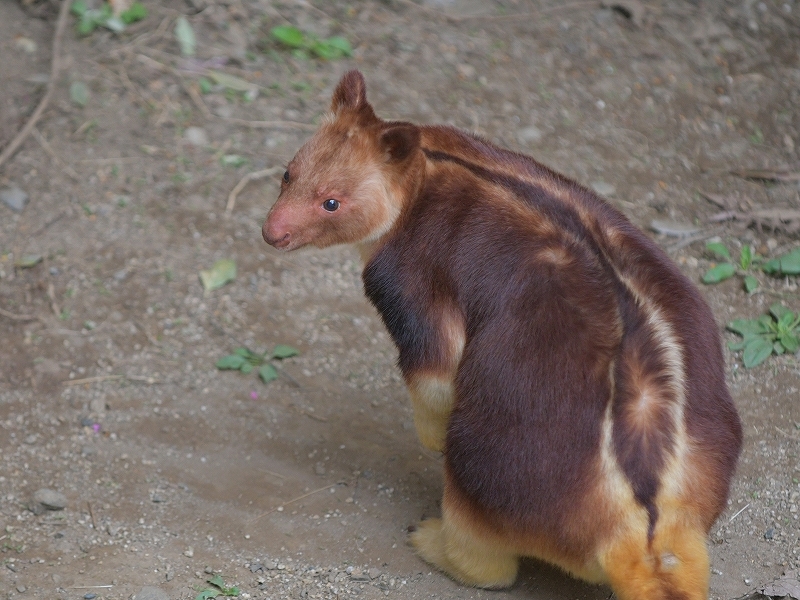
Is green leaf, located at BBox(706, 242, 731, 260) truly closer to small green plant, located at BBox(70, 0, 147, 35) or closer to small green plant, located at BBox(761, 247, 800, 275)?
small green plant, located at BBox(761, 247, 800, 275)

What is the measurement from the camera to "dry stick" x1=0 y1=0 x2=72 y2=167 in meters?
7.46

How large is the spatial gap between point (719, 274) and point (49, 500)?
446cm

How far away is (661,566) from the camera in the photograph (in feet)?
12.3

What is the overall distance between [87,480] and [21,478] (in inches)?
14.3

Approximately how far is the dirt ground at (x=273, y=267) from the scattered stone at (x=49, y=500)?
0.23 feet

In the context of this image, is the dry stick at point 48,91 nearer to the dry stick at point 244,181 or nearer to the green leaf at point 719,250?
the dry stick at point 244,181

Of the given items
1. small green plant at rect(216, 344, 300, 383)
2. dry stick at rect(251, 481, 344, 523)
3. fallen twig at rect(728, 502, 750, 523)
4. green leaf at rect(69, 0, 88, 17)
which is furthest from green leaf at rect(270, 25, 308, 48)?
fallen twig at rect(728, 502, 750, 523)

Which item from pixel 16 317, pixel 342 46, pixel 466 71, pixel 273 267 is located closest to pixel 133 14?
pixel 342 46

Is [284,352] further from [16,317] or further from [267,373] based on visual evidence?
Answer: [16,317]

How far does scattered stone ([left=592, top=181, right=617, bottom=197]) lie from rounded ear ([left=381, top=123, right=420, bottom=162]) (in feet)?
10.6

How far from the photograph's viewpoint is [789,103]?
26.6 feet

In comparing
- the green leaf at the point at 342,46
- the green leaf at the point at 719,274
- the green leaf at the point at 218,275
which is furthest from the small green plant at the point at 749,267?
the green leaf at the point at 342,46

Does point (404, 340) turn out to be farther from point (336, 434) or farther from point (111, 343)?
point (111, 343)

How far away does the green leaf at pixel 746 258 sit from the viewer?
653 cm
